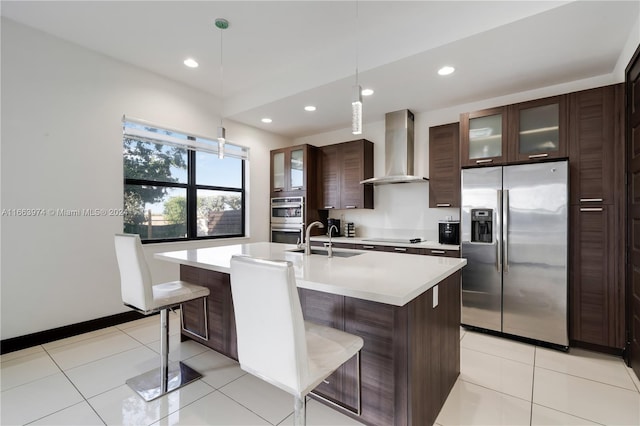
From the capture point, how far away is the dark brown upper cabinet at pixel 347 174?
14.4 ft

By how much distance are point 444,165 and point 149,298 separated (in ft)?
11.5

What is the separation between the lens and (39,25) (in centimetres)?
268

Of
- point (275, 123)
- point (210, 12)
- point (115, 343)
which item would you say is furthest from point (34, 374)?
point (275, 123)

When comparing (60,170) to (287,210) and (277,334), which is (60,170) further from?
(277,334)

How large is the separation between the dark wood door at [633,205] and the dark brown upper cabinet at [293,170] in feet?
12.0

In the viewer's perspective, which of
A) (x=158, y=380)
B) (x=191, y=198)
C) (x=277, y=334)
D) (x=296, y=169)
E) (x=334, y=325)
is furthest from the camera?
(x=296, y=169)

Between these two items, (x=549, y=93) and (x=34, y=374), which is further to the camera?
(x=549, y=93)

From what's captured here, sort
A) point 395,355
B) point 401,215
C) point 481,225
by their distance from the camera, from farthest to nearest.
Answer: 1. point 401,215
2. point 481,225
3. point 395,355

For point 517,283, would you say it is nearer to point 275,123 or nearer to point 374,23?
point 374,23

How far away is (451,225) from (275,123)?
10.3 ft

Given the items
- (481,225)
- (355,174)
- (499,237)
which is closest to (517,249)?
(499,237)

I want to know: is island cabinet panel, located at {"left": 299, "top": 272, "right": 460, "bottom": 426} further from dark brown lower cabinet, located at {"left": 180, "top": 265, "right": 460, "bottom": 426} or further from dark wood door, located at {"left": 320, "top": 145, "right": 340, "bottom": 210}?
dark wood door, located at {"left": 320, "top": 145, "right": 340, "bottom": 210}

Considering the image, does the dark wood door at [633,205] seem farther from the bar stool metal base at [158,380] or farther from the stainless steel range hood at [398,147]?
the bar stool metal base at [158,380]

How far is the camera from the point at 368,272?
66.9 inches
